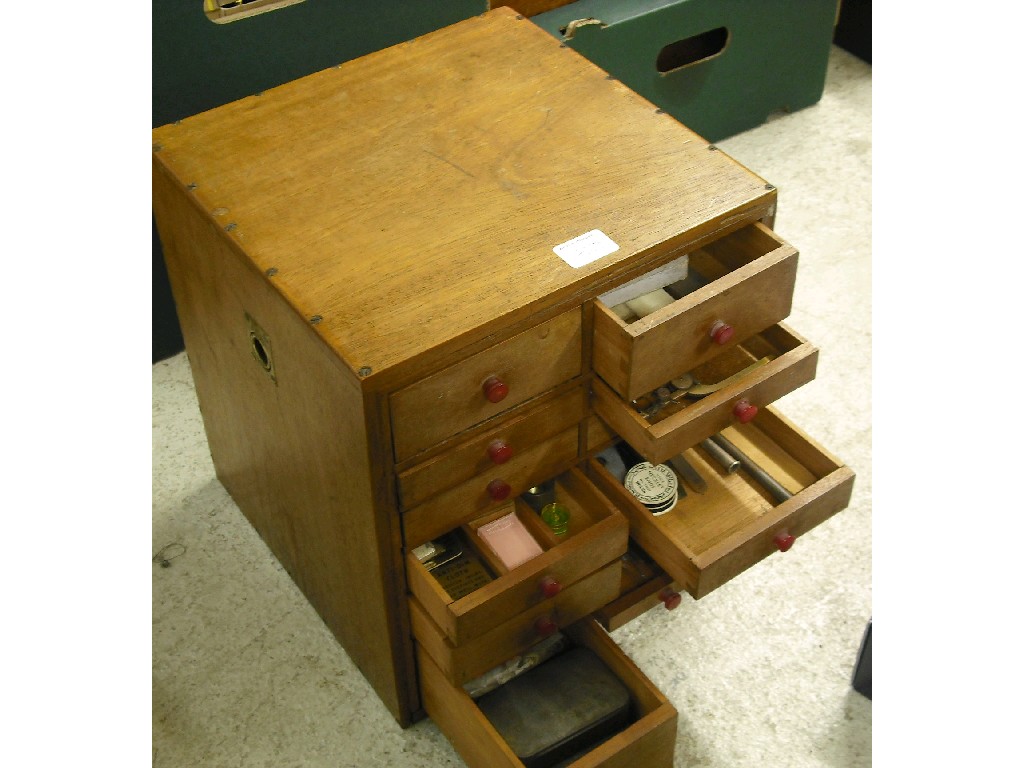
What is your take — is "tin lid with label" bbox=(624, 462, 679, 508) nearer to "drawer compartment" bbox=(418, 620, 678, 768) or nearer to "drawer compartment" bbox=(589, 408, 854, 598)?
"drawer compartment" bbox=(589, 408, 854, 598)

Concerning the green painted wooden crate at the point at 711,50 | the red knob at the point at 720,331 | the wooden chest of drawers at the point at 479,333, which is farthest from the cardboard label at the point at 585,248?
the green painted wooden crate at the point at 711,50

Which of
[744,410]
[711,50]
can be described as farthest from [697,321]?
[711,50]

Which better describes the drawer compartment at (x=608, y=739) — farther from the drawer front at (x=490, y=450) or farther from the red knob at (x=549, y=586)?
the drawer front at (x=490, y=450)

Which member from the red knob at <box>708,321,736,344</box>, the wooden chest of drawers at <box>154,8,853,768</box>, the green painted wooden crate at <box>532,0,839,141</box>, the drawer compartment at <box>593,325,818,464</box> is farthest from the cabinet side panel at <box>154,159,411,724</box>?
the green painted wooden crate at <box>532,0,839,141</box>

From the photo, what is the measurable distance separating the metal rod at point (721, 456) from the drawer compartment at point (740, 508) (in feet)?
0.04

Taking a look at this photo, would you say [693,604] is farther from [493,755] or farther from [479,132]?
[479,132]

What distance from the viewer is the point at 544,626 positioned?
1.91 meters

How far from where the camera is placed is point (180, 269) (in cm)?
211

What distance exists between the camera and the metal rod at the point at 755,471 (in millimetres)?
2031

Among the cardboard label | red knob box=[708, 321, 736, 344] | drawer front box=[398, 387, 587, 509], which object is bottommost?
drawer front box=[398, 387, 587, 509]

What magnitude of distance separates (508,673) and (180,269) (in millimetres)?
786

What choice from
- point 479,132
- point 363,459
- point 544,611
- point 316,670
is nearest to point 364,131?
point 479,132

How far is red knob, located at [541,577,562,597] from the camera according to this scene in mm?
1856

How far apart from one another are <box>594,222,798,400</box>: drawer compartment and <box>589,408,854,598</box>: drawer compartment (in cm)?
22
